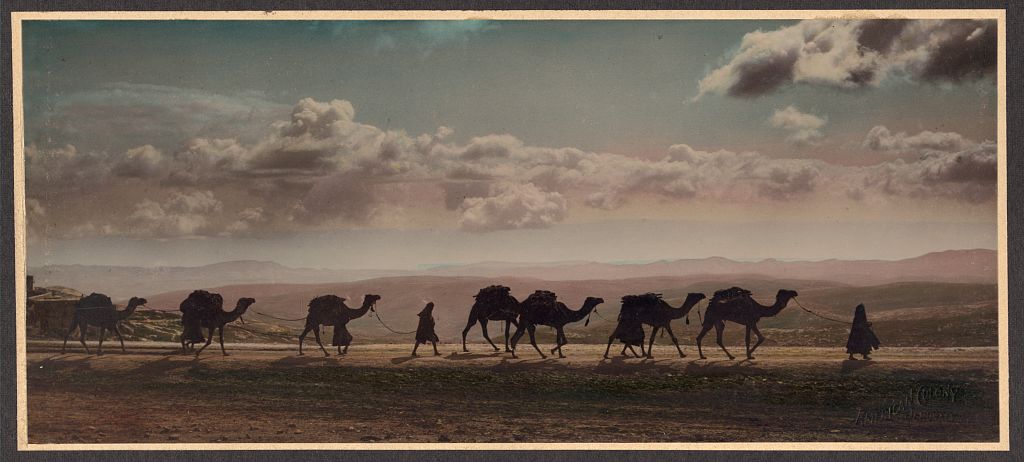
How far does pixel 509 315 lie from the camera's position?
38.1 ft

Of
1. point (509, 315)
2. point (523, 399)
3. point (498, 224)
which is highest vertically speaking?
point (498, 224)

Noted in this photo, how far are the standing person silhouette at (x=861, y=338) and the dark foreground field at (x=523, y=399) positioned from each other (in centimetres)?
16

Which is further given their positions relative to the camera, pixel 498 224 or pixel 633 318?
pixel 498 224

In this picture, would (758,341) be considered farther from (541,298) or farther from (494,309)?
(494,309)

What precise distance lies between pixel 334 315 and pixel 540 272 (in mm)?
2426

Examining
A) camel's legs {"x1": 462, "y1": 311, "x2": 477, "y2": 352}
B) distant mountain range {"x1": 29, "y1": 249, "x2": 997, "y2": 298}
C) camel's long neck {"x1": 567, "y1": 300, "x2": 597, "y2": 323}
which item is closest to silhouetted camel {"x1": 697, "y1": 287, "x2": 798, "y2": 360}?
distant mountain range {"x1": 29, "y1": 249, "x2": 997, "y2": 298}

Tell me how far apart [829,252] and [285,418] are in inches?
254

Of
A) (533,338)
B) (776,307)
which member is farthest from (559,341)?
(776,307)

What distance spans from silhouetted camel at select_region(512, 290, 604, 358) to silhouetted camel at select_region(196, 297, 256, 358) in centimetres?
311

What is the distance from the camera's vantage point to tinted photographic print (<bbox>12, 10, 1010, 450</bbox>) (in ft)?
37.3

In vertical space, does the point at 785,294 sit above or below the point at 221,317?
above

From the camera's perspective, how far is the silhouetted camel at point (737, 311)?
452 inches

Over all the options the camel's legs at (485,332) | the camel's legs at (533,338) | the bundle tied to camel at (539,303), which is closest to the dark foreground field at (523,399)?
the camel's legs at (533,338)

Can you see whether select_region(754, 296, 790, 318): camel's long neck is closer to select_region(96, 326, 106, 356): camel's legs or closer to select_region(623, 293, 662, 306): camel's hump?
select_region(623, 293, 662, 306): camel's hump
